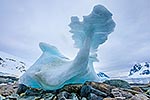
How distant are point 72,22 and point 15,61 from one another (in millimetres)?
135704

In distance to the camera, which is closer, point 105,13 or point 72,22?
point 105,13

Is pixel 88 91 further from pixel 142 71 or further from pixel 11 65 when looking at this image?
pixel 142 71

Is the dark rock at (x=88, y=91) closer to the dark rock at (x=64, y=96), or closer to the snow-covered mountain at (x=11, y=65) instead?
the dark rock at (x=64, y=96)

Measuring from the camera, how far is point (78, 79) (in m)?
8.83

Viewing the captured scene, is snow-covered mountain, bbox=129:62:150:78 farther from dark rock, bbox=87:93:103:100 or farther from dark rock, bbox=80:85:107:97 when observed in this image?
dark rock, bbox=87:93:103:100

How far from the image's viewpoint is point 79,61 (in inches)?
319

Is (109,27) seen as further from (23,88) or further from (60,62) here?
(23,88)

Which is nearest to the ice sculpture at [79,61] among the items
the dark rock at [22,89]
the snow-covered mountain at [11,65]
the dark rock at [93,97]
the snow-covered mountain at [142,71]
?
the dark rock at [22,89]

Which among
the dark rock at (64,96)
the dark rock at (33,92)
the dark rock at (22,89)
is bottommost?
the dark rock at (64,96)

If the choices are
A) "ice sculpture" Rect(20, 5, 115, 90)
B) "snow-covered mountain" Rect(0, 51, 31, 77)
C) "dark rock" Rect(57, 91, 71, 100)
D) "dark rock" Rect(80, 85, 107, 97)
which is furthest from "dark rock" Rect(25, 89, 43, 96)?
"snow-covered mountain" Rect(0, 51, 31, 77)

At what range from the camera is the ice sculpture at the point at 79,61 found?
756cm

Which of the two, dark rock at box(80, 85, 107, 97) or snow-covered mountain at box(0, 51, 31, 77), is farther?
snow-covered mountain at box(0, 51, 31, 77)

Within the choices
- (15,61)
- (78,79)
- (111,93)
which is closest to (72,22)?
(78,79)

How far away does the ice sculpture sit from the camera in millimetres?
7559
